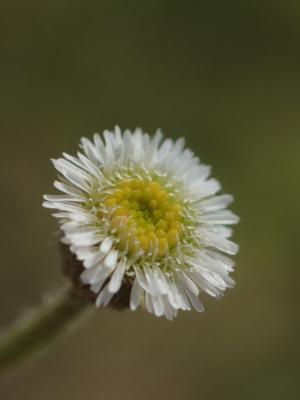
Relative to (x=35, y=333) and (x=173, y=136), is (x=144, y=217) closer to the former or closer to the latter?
(x=35, y=333)

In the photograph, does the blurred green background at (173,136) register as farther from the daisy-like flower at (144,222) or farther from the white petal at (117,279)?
the white petal at (117,279)

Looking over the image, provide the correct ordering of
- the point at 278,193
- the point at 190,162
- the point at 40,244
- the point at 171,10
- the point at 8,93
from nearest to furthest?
1. the point at 190,162
2. the point at 40,244
3. the point at 8,93
4. the point at 278,193
5. the point at 171,10

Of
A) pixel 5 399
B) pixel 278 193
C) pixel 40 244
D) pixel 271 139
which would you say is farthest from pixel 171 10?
pixel 5 399

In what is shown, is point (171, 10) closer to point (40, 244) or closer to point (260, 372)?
point (40, 244)

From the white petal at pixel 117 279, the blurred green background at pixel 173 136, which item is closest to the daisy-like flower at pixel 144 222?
the white petal at pixel 117 279

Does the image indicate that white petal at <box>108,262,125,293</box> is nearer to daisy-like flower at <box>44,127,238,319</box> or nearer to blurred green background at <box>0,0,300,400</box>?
daisy-like flower at <box>44,127,238,319</box>

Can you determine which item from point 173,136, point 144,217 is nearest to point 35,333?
point 144,217
